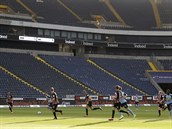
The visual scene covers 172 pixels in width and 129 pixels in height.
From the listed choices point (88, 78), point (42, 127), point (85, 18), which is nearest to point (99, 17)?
point (85, 18)

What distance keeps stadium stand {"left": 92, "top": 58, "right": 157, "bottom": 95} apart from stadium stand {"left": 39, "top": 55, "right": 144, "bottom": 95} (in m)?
3.06

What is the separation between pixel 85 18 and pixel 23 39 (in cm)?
1543

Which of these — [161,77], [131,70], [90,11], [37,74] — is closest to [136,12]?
[90,11]

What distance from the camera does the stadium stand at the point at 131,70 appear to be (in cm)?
7944

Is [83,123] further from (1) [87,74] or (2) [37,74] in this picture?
(1) [87,74]

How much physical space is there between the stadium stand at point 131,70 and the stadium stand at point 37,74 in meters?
12.5

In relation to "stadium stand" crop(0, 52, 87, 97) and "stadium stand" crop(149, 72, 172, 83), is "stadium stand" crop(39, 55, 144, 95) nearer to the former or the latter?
"stadium stand" crop(0, 52, 87, 97)

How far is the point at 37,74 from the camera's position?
71375 millimetres

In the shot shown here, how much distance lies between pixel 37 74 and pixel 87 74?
399 inches

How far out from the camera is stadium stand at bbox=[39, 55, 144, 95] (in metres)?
74.3

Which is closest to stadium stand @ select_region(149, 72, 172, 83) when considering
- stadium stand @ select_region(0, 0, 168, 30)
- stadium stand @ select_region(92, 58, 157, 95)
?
stadium stand @ select_region(92, 58, 157, 95)

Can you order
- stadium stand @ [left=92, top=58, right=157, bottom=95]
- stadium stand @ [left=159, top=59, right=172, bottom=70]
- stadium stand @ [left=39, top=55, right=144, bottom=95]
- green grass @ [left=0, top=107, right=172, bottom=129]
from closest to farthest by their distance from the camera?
1. green grass @ [left=0, top=107, right=172, bottom=129]
2. stadium stand @ [left=39, top=55, right=144, bottom=95]
3. stadium stand @ [left=92, top=58, right=157, bottom=95]
4. stadium stand @ [left=159, top=59, right=172, bottom=70]

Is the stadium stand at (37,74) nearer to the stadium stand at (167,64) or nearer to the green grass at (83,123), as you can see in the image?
the stadium stand at (167,64)

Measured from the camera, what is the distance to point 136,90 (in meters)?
76.0
